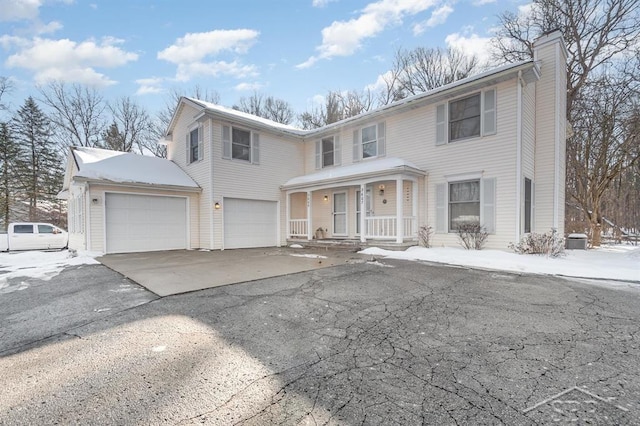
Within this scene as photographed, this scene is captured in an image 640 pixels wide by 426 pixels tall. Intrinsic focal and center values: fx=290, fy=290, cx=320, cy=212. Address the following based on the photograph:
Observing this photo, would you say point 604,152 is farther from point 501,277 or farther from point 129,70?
point 129,70

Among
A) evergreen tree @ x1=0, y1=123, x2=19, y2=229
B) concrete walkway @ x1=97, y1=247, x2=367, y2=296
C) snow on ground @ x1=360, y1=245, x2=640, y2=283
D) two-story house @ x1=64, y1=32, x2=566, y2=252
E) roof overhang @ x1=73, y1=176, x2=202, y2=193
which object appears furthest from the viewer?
evergreen tree @ x1=0, y1=123, x2=19, y2=229

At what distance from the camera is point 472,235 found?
28.8 ft

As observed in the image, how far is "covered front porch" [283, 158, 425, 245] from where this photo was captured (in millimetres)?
9656

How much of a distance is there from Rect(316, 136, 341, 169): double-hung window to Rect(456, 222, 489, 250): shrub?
18.9ft

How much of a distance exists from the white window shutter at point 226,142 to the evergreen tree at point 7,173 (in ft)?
57.6

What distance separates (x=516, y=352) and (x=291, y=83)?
1626cm

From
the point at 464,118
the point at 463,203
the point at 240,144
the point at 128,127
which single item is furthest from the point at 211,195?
the point at 128,127

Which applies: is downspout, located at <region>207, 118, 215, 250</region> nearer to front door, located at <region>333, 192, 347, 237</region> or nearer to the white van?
front door, located at <region>333, 192, 347, 237</region>

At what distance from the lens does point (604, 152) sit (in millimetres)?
12922

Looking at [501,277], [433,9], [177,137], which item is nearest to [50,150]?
[177,137]

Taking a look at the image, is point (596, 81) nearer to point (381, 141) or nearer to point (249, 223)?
point (381, 141)

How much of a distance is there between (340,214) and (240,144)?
5.06 meters

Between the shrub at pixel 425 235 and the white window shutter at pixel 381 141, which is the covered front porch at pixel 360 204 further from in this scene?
the white window shutter at pixel 381 141

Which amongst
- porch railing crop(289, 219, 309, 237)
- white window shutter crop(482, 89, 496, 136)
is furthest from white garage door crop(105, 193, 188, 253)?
white window shutter crop(482, 89, 496, 136)
